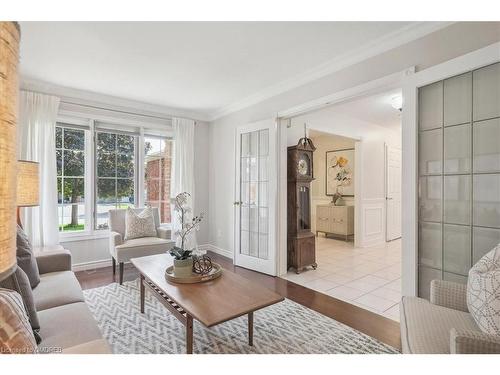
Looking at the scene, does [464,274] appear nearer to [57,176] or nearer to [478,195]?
[478,195]

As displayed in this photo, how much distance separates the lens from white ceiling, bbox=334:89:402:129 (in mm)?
4008

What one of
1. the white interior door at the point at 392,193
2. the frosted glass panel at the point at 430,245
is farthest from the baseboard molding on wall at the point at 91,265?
the white interior door at the point at 392,193

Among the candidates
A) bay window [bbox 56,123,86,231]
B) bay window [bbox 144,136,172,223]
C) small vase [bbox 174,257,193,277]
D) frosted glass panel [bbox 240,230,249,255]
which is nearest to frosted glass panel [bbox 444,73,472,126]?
small vase [bbox 174,257,193,277]

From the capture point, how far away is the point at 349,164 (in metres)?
6.27

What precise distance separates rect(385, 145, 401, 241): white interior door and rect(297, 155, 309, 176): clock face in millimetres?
2788

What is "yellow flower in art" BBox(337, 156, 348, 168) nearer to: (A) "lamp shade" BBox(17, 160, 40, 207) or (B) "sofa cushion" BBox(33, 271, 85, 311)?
(B) "sofa cushion" BBox(33, 271, 85, 311)

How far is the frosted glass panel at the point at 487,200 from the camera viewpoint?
183 cm

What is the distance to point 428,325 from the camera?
1483 mm

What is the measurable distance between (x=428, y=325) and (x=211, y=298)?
50.4 inches

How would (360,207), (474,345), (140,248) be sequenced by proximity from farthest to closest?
(360,207), (140,248), (474,345)

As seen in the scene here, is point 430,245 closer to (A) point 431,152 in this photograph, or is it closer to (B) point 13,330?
(A) point 431,152

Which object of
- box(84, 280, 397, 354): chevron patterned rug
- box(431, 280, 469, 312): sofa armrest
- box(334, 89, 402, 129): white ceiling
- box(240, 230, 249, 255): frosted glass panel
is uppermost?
box(334, 89, 402, 129): white ceiling

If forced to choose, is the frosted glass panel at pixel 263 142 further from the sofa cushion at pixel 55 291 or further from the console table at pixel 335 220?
the console table at pixel 335 220

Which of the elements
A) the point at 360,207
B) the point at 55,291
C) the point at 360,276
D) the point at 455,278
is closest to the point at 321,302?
the point at 360,276
